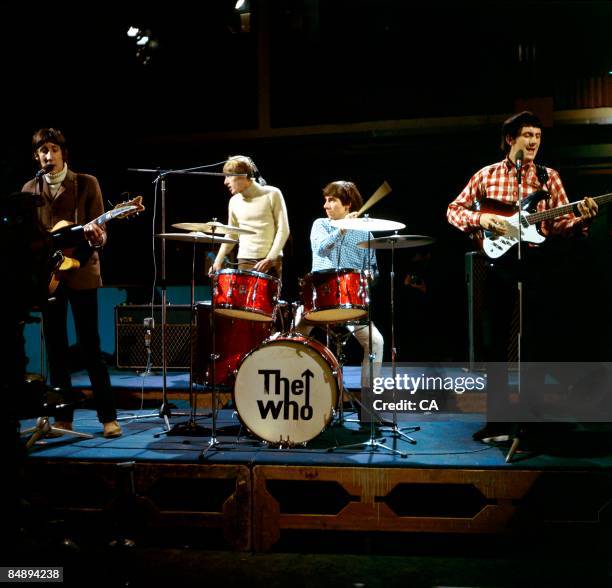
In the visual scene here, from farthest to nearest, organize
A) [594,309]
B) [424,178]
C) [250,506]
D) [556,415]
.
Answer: [424,178] → [594,309] → [556,415] → [250,506]

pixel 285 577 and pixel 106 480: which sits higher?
pixel 106 480

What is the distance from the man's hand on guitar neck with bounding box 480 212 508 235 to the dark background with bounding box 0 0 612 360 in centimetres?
316

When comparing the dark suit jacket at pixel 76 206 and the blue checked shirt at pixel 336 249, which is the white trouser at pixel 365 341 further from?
the dark suit jacket at pixel 76 206

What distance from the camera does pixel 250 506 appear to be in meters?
3.33

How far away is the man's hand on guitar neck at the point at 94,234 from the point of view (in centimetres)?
378

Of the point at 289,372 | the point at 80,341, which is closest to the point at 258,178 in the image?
the point at 289,372

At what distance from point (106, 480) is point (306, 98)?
5.69m

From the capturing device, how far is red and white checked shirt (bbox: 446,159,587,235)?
3.87 meters

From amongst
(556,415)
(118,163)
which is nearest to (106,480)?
(556,415)

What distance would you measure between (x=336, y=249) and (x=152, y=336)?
245 centimetres

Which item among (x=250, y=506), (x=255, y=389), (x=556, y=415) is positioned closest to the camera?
(x=250, y=506)

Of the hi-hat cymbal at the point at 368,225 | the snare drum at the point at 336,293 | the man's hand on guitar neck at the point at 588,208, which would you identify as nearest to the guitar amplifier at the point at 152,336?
the snare drum at the point at 336,293

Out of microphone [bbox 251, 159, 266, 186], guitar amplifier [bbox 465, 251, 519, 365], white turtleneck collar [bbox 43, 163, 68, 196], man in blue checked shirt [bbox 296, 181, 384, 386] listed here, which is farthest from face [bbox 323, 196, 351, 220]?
white turtleneck collar [bbox 43, 163, 68, 196]

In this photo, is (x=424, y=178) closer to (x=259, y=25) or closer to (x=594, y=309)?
(x=594, y=309)
